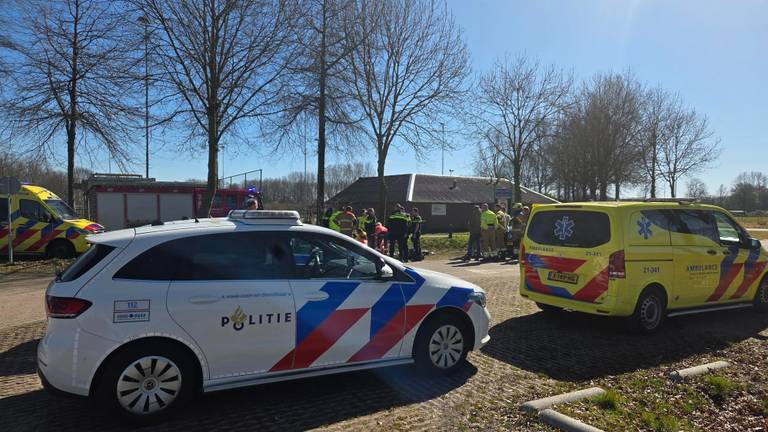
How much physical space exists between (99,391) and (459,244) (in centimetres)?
1784

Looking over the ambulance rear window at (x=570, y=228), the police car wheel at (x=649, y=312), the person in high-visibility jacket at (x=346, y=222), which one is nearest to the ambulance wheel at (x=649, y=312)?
the police car wheel at (x=649, y=312)

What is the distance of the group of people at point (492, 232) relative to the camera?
16.2m

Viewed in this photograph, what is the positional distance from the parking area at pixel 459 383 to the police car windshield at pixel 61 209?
7.25 meters

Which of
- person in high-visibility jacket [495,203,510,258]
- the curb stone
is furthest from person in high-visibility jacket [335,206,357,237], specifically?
the curb stone

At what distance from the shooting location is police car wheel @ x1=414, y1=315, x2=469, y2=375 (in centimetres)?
505

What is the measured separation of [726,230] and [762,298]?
148 cm

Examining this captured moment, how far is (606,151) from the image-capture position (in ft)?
93.8

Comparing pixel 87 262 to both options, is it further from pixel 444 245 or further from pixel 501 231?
pixel 444 245

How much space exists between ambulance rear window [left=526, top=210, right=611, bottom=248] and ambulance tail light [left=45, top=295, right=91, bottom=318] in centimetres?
568

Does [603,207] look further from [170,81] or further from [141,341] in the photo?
Answer: [170,81]

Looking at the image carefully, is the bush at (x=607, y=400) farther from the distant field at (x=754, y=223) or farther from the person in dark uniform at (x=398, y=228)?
the distant field at (x=754, y=223)

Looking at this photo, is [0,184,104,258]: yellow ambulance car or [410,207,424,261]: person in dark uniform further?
[410,207,424,261]: person in dark uniform

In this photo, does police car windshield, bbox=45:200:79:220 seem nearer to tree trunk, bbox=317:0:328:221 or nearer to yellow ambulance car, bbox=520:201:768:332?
tree trunk, bbox=317:0:328:221

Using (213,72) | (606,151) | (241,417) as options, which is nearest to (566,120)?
(606,151)
